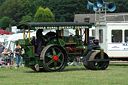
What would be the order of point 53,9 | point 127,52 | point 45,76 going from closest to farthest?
point 45,76 → point 127,52 → point 53,9

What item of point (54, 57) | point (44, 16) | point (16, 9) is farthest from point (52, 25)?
point (16, 9)

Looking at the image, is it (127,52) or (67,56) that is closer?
(67,56)

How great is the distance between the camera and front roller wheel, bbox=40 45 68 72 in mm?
21219

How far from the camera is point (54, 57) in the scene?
21469mm

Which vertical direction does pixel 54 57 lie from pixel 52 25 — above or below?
below

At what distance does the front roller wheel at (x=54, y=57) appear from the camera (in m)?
21.2

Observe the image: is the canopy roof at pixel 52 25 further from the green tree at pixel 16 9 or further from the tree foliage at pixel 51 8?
the green tree at pixel 16 9

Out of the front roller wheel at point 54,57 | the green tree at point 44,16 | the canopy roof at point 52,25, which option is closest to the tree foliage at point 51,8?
the green tree at point 44,16

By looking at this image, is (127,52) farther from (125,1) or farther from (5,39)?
(125,1)

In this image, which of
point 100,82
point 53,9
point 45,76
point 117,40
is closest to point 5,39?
point 117,40

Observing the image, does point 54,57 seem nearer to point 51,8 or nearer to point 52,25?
point 52,25

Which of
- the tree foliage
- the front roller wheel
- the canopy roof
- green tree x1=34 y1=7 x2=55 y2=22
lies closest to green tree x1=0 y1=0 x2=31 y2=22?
the tree foliage

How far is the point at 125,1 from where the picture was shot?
130875 millimetres

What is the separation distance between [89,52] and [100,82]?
622cm
